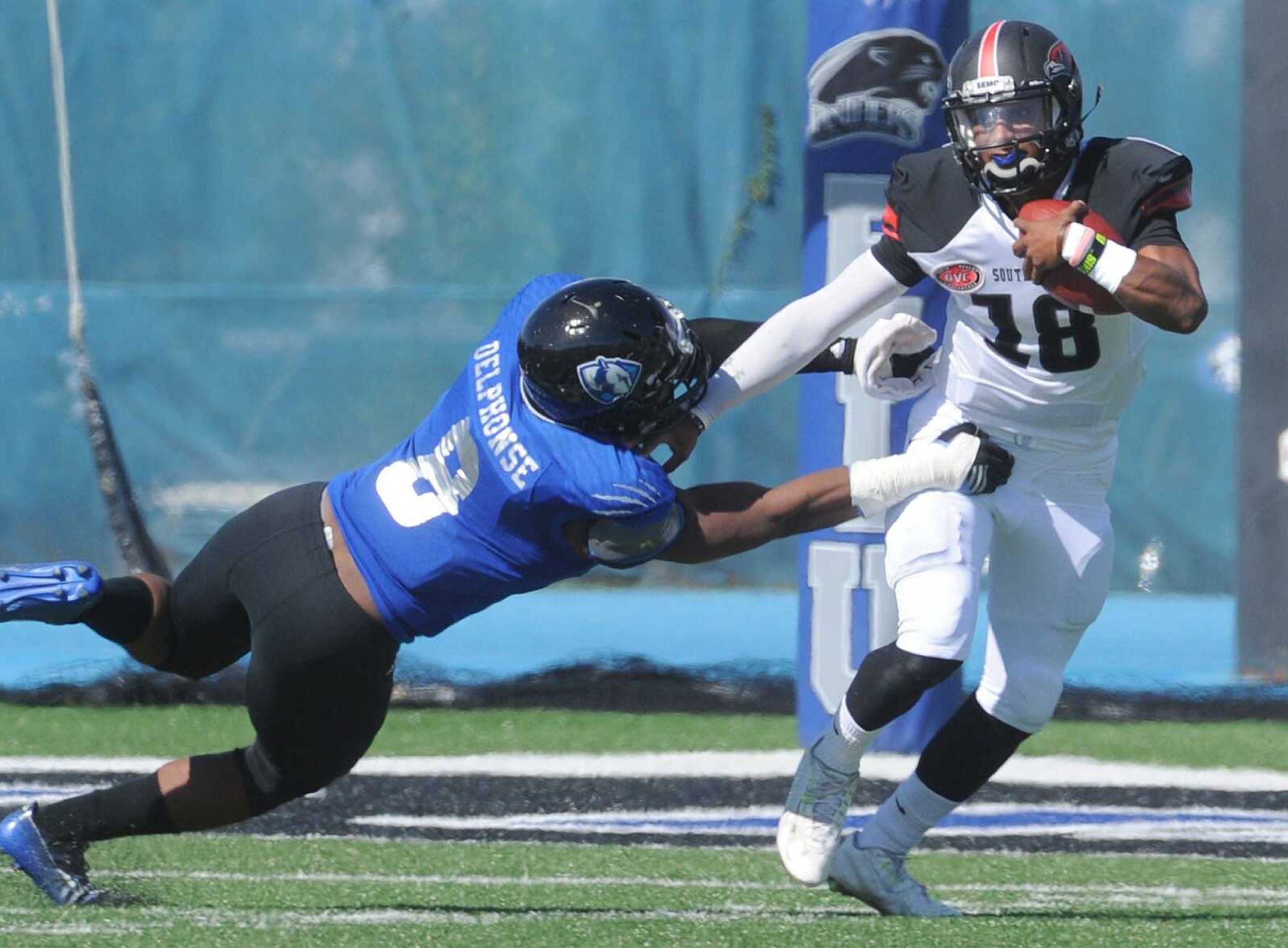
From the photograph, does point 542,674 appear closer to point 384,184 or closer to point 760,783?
point 760,783

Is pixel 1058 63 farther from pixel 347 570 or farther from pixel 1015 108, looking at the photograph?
pixel 347 570

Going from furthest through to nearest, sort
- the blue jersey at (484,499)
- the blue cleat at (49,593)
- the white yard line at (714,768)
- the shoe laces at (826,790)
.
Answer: the white yard line at (714,768)
the shoe laces at (826,790)
the blue cleat at (49,593)
the blue jersey at (484,499)

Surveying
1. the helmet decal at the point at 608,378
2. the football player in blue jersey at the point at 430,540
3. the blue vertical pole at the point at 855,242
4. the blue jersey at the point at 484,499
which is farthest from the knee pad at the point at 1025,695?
the blue vertical pole at the point at 855,242

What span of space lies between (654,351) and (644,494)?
28 centimetres

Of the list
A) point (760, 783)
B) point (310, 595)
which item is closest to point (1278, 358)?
point (760, 783)

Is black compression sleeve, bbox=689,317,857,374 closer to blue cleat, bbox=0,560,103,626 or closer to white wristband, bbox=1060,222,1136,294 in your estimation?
white wristband, bbox=1060,222,1136,294

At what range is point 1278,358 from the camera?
6.95 meters

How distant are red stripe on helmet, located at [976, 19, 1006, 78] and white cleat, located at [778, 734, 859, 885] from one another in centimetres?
131

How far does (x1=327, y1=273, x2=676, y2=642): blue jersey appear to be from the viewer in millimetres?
3305

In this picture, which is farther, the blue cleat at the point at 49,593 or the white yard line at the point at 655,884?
the white yard line at the point at 655,884

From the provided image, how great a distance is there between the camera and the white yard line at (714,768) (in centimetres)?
585

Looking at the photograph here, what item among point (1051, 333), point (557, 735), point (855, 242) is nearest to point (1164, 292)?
point (1051, 333)

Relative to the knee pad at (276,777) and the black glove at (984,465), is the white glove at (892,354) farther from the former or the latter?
the knee pad at (276,777)

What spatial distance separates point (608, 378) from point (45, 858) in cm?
146
